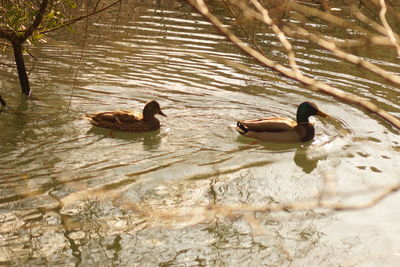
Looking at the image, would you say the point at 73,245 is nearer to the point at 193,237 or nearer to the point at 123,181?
the point at 193,237

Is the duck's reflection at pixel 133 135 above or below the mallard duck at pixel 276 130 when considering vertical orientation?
below

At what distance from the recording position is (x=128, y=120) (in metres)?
8.33

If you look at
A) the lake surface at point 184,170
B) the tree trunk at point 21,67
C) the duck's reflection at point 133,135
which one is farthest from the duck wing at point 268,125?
the tree trunk at point 21,67

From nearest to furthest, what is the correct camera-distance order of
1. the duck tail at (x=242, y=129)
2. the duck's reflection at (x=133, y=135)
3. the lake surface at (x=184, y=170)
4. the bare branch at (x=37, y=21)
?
1. the lake surface at (x=184, y=170)
2. the bare branch at (x=37, y=21)
3. the duck's reflection at (x=133, y=135)
4. the duck tail at (x=242, y=129)

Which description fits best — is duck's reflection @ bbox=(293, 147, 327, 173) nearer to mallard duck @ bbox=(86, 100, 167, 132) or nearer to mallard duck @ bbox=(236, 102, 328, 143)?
mallard duck @ bbox=(236, 102, 328, 143)

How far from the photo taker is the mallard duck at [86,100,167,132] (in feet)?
27.0

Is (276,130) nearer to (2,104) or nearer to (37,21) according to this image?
(37,21)

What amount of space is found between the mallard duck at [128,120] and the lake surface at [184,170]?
117 mm

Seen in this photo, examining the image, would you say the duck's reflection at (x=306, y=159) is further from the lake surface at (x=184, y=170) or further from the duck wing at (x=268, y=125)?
the duck wing at (x=268, y=125)

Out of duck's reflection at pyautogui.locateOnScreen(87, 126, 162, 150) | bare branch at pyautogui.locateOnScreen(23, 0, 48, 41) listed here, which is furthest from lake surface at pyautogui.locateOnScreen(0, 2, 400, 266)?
bare branch at pyautogui.locateOnScreen(23, 0, 48, 41)

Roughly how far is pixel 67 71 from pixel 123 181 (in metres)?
4.80

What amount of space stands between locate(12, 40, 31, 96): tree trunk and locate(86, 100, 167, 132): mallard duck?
142cm

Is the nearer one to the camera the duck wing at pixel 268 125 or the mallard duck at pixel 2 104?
the duck wing at pixel 268 125

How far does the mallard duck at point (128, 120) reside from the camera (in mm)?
8227
